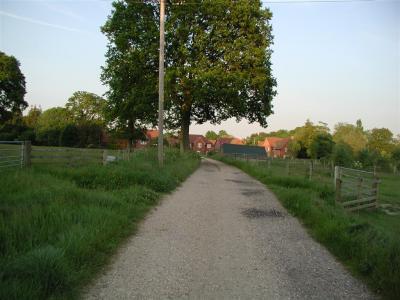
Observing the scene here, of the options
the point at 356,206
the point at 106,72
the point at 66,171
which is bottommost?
the point at 356,206

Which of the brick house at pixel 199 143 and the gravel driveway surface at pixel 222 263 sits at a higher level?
the brick house at pixel 199 143

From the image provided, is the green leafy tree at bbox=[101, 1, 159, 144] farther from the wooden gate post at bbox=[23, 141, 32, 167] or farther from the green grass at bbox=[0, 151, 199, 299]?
the green grass at bbox=[0, 151, 199, 299]

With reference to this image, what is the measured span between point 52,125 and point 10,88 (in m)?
26.6

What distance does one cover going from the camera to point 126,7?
1169 inches

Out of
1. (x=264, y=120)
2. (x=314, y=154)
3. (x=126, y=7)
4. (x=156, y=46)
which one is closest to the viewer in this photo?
(x=156, y=46)

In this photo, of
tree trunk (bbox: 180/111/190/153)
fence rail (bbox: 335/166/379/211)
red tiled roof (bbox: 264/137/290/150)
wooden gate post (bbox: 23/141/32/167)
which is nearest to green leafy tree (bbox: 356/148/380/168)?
tree trunk (bbox: 180/111/190/153)

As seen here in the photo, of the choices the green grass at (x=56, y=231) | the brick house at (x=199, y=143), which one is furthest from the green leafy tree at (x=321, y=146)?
the brick house at (x=199, y=143)

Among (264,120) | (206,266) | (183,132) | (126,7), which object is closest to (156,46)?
(126,7)

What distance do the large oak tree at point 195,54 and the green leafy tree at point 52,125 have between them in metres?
→ 45.6

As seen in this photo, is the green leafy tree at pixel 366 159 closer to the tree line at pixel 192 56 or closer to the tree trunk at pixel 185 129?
the tree line at pixel 192 56

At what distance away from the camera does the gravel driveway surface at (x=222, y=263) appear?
180 inches

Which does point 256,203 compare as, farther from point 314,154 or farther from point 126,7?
point 314,154

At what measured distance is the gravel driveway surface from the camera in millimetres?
4582

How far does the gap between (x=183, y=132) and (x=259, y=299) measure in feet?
96.7
